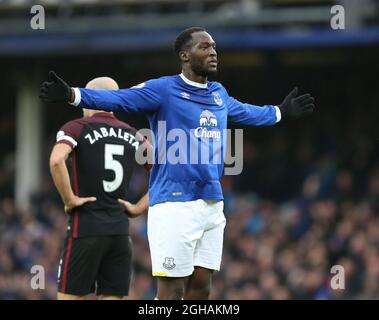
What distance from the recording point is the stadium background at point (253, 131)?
15.9 meters

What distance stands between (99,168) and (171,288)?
62.3 inches

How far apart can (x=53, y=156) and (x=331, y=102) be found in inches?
419

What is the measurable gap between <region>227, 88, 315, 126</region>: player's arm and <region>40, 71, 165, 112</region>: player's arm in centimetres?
80

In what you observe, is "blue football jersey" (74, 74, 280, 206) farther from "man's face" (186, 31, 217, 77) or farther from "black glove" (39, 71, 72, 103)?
"black glove" (39, 71, 72, 103)

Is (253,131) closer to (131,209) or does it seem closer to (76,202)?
(131,209)

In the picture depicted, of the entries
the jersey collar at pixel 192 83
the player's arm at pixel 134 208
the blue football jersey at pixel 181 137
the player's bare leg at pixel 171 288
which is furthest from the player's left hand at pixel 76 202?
the jersey collar at pixel 192 83

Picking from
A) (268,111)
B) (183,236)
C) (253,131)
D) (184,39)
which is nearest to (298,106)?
(268,111)

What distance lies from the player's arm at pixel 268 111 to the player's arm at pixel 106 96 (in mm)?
795

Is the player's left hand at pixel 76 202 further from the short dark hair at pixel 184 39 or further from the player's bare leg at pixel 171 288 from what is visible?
the short dark hair at pixel 184 39

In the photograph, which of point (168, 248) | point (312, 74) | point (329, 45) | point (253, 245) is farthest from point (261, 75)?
point (168, 248)

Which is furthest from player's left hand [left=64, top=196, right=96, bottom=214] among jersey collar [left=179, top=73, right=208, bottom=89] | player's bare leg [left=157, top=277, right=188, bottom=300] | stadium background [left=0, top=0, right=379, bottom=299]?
stadium background [left=0, top=0, right=379, bottom=299]

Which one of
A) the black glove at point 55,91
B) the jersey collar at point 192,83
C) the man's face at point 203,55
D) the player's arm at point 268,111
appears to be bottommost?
the player's arm at point 268,111

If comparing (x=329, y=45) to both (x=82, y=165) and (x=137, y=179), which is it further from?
(x=82, y=165)

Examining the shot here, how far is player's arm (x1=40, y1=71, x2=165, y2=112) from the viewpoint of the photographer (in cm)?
775
